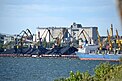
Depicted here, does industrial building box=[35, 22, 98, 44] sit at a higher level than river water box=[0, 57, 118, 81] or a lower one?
higher

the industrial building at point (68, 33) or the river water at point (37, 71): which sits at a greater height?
the industrial building at point (68, 33)

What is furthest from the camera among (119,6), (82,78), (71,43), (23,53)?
(71,43)

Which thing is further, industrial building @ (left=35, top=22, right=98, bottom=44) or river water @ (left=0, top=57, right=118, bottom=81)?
industrial building @ (left=35, top=22, right=98, bottom=44)

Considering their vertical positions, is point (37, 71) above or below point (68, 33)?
below

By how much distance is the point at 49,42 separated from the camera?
145m

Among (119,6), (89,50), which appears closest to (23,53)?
(89,50)

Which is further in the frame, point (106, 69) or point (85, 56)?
point (85, 56)

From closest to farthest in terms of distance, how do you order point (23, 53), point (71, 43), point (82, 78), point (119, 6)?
point (119, 6) → point (82, 78) → point (23, 53) → point (71, 43)

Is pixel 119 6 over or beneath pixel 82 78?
over

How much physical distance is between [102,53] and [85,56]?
383cm

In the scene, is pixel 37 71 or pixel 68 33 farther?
pixel 68 33

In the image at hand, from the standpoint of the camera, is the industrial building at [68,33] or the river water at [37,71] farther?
the industrial building at [68,33]

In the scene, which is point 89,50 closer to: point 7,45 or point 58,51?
point 58,51

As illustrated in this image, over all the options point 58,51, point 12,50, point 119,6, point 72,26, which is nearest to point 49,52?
point 58,51
